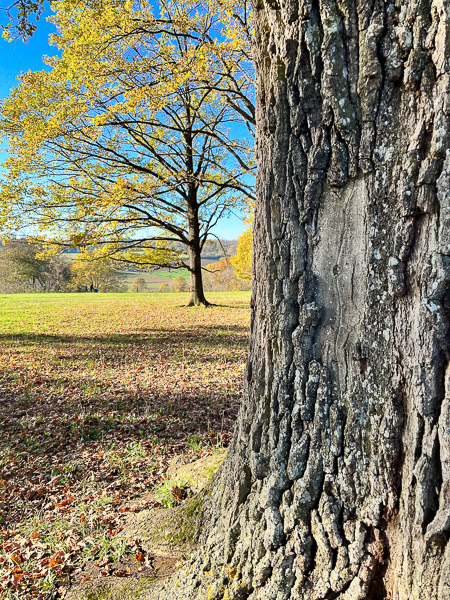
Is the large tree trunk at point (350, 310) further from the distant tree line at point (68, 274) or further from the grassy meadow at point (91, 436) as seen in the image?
the distant tree line at point (68, 274)

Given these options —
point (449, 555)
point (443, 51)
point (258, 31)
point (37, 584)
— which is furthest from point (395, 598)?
point (258, 31)

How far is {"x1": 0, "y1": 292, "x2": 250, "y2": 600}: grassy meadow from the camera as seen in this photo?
2689 millimetres

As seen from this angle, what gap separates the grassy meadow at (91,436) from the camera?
8.82 ft

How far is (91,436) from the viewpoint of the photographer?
188 inches

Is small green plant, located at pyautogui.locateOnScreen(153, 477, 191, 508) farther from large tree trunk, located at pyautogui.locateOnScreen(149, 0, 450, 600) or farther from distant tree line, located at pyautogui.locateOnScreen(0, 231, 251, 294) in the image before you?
distant tree line, located at pyautogui.locateOnScreen(0, 231, 251, 294)

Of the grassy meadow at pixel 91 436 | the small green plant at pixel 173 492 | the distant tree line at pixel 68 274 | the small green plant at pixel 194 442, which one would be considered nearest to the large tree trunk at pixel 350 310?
the small green plant at pixel 173 492

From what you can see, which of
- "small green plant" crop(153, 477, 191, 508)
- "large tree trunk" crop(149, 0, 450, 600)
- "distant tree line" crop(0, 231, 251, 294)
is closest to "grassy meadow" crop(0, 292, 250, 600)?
"small green plant" crop(153, 477, 191, 508)

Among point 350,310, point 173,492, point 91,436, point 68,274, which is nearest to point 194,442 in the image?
point 91,436

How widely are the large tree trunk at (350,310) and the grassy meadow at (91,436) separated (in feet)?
4.36

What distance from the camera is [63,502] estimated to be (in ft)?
11.2

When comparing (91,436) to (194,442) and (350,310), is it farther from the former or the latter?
(350,310)

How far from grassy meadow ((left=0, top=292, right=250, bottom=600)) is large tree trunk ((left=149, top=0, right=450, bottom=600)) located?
1.33 meters

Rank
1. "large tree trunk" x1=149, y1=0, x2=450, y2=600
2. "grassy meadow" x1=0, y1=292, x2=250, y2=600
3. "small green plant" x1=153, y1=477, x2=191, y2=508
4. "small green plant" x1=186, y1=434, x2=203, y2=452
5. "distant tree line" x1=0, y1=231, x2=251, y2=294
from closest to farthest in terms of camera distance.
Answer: "large tree trunk" x1=149, y1=0, x2=450, y2=600 → "grassy meadow" x1=0, y1=292, x2=250, y2=600 → "small green plant" x1=153, y1=477, x2=191, y2=508 → "small green plant" x1=186, y1=434, x2=203, y2=452 → "distant tree line" x1=0, y1=231, x2=251, y2=294

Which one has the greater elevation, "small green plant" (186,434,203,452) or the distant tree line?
the distant tree line
